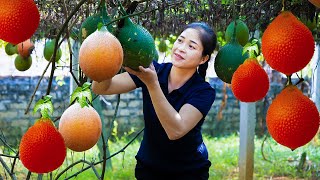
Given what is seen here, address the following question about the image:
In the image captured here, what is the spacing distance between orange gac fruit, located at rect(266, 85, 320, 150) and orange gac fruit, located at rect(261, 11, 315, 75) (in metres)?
0.04

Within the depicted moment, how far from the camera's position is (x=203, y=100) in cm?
164

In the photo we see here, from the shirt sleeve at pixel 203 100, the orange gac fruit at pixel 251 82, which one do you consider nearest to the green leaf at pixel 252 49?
the orange gac fruit at pixel 251 82

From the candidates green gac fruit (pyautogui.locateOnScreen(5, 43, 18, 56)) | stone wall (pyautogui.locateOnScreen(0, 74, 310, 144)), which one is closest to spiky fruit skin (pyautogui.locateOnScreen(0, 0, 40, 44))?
green gac fruit (pyautogui.locateOnScreen(5, 43, 18, 56))

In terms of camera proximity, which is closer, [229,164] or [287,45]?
[287,45]

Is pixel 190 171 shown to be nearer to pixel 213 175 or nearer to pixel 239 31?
pixel 239 31

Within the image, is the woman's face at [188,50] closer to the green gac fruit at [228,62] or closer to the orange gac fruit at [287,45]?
the green gac fruit at [228,62]

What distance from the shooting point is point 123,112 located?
690 cm

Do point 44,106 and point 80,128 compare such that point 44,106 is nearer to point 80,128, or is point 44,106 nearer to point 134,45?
point 80,128

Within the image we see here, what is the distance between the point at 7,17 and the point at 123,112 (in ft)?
20.9

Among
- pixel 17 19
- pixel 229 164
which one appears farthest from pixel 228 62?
pixel 229 164

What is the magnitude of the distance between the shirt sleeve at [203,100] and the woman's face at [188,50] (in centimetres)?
10

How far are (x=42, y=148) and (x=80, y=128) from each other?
0.06 meters

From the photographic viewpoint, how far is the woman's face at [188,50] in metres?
1.53

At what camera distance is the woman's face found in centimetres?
153
